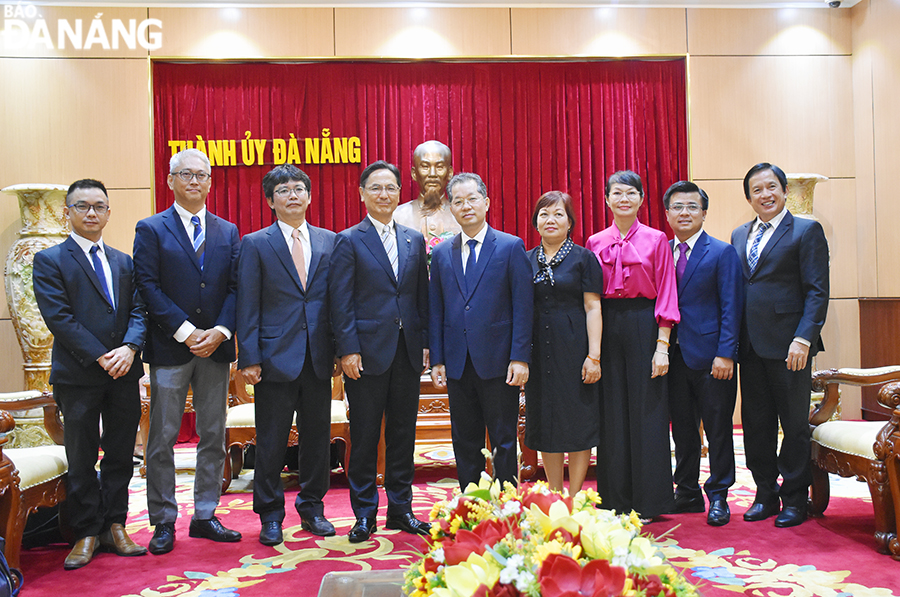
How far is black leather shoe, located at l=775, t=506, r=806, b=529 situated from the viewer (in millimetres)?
2947

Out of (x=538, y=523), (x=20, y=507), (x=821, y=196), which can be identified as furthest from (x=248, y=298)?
(x=821, y=196)

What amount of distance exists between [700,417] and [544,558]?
253 centimetres

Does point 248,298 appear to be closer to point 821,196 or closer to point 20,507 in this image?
point 20,507

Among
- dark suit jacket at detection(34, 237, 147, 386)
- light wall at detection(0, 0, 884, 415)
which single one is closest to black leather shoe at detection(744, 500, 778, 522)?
dark suit jacket at detection(34, 237, 147, 386)

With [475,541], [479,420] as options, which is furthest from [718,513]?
[475,541]

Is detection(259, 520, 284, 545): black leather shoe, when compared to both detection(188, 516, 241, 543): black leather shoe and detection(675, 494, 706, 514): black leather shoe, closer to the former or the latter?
detection(188, 516, 241, 543): black leather shoe

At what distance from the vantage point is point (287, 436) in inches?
115

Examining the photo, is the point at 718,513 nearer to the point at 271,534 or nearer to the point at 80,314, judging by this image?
the point at 271,534

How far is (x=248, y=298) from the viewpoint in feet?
9.23

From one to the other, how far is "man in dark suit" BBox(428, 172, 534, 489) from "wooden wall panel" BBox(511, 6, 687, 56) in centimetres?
356

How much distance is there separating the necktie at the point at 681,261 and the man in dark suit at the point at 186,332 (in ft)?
6.63

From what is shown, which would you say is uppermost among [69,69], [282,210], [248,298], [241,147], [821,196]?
[69,69]

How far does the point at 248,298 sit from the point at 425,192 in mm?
3063

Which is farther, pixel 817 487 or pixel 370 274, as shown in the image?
pixel 817 487
